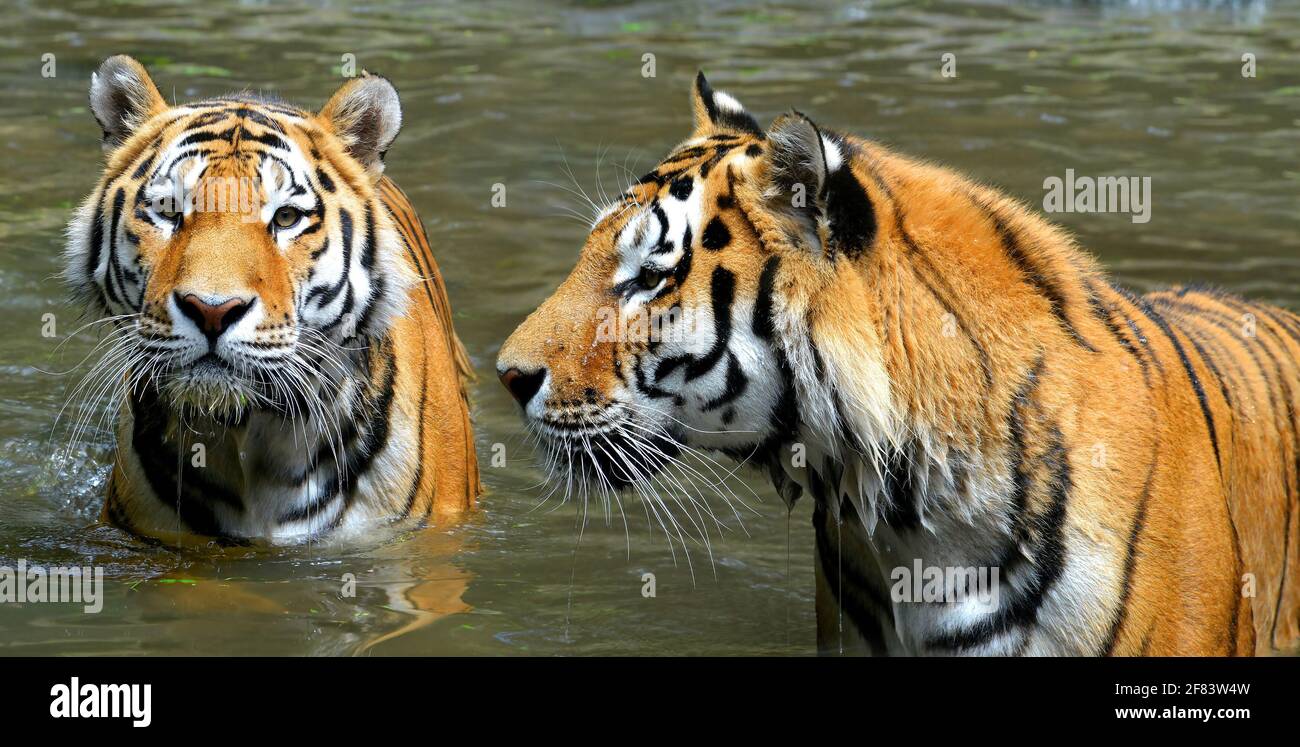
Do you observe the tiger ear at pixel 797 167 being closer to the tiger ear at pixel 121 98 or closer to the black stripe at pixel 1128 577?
the black stripe at pixel 1128 577

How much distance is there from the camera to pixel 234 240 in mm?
3832

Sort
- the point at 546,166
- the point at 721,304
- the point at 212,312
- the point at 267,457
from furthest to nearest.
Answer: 1. the point at 546,166
2. the point at 267,457
3. the point at 212,312
4. the point at 721,304

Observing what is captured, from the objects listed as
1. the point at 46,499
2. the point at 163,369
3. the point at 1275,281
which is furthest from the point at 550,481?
the point at 1275,281

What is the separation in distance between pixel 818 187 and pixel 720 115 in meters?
0.62

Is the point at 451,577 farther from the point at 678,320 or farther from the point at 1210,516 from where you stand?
the point at 1210,516

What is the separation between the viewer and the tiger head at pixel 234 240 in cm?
377

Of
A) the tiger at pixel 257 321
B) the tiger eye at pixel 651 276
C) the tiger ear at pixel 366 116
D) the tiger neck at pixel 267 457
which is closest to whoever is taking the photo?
the tiger eye at pixel 651 276

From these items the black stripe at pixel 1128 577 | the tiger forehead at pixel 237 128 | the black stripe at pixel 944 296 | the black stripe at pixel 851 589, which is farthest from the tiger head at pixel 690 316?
the tiger forehead at pixel 237 128

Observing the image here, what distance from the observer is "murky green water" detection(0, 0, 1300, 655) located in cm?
402

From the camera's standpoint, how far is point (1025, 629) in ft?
9.28

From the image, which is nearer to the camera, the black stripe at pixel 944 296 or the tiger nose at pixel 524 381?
the black stripe at pixel 944 296

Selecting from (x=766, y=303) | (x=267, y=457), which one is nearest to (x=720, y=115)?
(x=766, y=303)

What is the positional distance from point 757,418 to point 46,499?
117 inches

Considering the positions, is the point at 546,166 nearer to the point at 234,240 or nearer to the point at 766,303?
the point at 234,240
